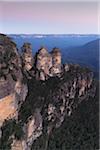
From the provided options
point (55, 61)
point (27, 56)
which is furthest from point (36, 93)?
point (55, 61)

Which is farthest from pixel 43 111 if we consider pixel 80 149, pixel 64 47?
pixel 64 47

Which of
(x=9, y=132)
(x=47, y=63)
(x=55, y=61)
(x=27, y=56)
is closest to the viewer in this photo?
(x=9, y=132)

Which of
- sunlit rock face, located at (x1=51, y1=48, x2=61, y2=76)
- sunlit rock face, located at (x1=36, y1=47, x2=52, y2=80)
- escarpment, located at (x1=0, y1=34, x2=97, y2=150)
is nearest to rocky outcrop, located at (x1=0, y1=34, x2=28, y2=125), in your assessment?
escarpment, located at (x1=0, y1=34, x2=97, y2=150)

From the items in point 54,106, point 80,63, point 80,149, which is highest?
point 80,63

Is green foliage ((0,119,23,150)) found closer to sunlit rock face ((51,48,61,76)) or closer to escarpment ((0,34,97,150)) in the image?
escarpment ((0,34,97,150))

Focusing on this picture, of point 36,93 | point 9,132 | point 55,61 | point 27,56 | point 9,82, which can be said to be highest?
point 27,56

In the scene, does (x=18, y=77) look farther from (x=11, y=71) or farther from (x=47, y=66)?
(x=47, y=66)

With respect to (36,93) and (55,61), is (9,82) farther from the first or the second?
(55,61)
